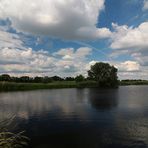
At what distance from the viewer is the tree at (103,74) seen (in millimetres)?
107125

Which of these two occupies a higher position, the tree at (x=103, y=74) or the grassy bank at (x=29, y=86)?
the tree at (x=103, y=74)

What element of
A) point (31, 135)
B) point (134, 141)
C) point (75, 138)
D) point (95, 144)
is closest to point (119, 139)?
point (134, 141)

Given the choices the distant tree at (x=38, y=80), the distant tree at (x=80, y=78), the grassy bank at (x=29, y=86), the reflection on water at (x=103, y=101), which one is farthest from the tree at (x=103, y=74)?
the reflection on water at (x=103, y=101)

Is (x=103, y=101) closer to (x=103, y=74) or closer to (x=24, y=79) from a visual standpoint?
(x=103, y=74)

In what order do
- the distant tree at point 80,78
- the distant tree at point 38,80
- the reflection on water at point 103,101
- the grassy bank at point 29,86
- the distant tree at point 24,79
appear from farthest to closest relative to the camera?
1. the distant tree at point 80,78
2. the distant tree at point 38,80
3. the distant tree at point 24,79
4. the grassy bank at point 29,86
5. the reflection on water at point 103,101

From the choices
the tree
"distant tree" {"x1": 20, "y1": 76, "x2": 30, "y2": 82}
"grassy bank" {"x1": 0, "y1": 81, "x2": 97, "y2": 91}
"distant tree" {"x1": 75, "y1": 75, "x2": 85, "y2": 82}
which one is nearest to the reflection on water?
"grassy bank" {"x1": 0, "y1": 81, "x2": 97, "y2": 91}

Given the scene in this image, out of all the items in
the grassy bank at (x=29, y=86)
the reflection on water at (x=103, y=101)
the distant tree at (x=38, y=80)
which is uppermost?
the distant tree at (x=38, y=80)

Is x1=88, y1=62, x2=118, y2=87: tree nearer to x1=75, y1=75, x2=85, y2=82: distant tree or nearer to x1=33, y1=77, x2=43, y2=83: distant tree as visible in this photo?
x1=75, y1=75, x2=85, y2=82: distant tree

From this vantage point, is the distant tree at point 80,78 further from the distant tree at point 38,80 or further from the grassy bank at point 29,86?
the distant tree at point 38,80

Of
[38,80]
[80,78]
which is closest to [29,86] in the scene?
[38,80]

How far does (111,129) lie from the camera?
64.3ft

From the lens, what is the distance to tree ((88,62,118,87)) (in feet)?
351

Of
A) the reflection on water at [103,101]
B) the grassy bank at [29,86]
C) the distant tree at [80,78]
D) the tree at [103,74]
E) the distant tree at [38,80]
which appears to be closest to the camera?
the reflection on water at [103,101]

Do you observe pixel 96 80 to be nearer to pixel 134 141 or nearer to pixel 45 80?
pixel 45 80
